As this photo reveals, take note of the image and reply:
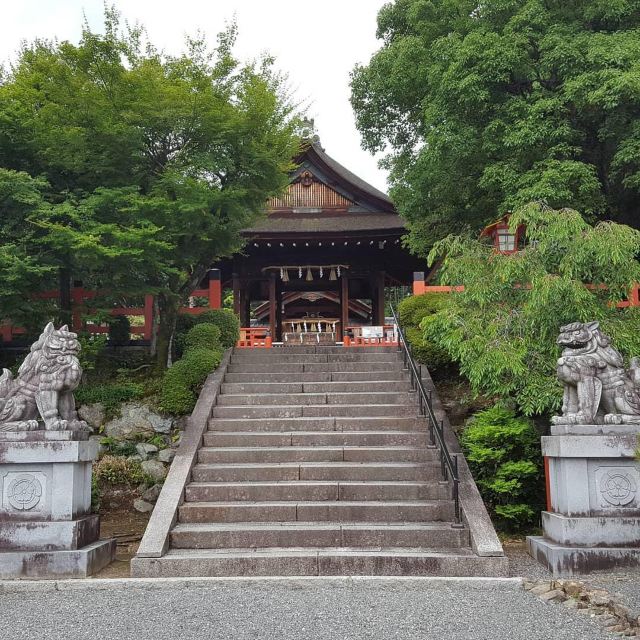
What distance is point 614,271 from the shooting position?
6922 millimetres

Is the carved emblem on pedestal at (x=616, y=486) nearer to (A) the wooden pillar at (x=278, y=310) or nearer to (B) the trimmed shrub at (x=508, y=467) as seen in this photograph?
(B) the trimmed shrub at (x=508, y=467)

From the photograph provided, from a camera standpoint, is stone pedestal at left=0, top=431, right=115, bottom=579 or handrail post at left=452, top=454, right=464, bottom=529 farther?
handrail post at left=452, top=454, right=464, bottom=529

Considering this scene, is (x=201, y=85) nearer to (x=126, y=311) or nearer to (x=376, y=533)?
(x=126, y=311)

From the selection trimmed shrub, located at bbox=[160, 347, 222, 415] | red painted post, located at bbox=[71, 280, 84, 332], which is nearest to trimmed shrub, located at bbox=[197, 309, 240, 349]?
trimmed shrub, located at bbox=[160, 347, 222, 415]

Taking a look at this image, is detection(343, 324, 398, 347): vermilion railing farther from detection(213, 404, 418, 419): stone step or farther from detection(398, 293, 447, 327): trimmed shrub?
detection(213, 404, 418, 419): stone step

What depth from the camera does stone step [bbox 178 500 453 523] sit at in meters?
6.49

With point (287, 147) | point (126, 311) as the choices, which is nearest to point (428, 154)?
point (287, 147)

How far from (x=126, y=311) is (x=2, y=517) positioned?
5.51 m

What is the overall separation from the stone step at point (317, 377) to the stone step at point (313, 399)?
717mm

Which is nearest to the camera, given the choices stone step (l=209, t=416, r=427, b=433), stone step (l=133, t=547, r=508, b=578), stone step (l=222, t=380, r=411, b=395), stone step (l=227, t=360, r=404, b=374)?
stone step (l=133, t=547, r=508, b=578)

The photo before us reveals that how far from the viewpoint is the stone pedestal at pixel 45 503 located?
568cm

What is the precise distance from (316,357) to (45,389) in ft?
18.1

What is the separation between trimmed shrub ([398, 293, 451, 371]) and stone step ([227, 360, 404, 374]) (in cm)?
54

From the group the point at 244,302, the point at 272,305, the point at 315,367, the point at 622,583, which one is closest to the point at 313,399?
the point at 315,367
